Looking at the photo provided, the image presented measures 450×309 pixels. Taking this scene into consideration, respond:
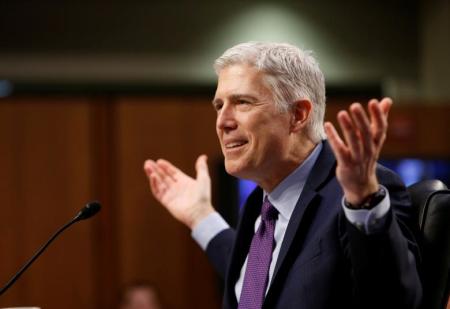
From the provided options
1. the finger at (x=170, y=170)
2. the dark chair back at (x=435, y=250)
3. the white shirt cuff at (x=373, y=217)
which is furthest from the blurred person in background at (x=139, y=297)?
the white shirt cuff at (x=373, y=217)

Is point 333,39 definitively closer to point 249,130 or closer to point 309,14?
point 309,14

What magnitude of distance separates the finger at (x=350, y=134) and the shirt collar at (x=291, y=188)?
51 centimetres

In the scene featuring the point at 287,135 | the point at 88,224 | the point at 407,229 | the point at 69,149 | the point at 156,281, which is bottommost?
the point at 156,281

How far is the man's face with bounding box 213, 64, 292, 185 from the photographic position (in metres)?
1.95

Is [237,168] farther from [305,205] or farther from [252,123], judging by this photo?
[305,205]

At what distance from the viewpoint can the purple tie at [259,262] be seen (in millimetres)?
1888

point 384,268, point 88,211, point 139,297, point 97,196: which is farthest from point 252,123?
point 97,196

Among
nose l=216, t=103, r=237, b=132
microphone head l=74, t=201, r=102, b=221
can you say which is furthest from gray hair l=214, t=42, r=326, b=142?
microphone head l=74, t=201, r=102, b=221

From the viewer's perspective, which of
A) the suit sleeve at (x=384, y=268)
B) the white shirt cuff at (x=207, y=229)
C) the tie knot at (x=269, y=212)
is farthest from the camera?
the white shirt cuff at (x=207, y=229)

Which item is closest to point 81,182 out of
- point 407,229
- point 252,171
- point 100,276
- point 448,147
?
point 100,276

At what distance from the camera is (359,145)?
1.45 meters

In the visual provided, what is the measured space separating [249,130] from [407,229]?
478 millimetres

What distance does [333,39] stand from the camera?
626cm

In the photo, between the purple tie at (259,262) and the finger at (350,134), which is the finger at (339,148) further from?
the purple tie at (259,262)
